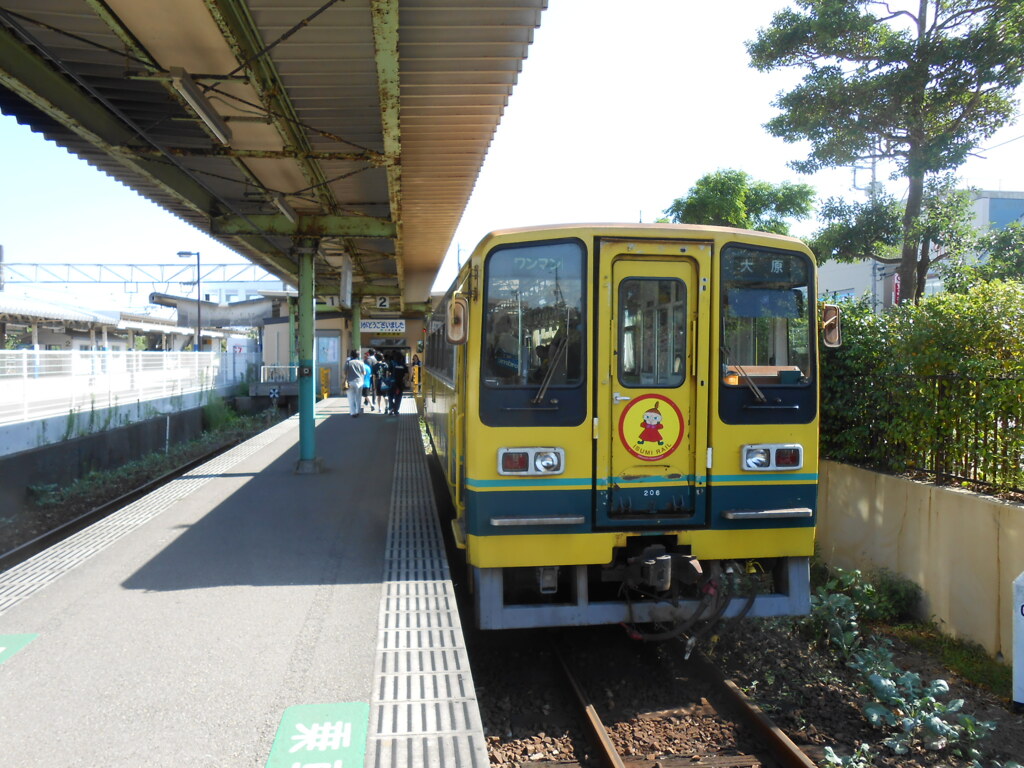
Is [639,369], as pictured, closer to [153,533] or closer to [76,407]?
[153,533]

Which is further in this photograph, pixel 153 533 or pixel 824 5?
pixel 824 5

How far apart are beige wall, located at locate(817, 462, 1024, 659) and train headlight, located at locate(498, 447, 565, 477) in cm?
339

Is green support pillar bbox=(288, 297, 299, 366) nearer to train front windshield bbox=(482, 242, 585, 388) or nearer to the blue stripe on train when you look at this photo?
train front windshield bbox=(482, 242, 585, 388)

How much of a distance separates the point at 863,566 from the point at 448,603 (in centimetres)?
457

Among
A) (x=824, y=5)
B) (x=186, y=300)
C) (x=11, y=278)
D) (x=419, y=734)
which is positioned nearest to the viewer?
(x=419, y=734)

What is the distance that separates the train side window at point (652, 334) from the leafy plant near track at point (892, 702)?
2312mm

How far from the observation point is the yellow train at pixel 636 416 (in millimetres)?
5246

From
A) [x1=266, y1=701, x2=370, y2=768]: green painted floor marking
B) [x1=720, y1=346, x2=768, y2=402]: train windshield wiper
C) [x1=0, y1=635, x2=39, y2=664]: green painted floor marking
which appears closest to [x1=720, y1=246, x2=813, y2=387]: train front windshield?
[x1=720, y1=346, x2=768, y2=402]: train windshield wiper

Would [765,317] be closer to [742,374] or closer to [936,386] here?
[742,374]

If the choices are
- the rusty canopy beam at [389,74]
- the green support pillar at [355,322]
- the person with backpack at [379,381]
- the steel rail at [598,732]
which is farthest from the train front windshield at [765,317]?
the person with backpack at [379,381]

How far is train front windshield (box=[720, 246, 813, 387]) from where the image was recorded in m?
5.43

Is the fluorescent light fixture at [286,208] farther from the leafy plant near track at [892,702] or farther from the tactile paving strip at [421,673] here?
the leafy plant near track at [892,702]

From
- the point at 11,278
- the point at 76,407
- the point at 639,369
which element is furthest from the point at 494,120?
the point at 11,278

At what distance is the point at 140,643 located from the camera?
466 cm
